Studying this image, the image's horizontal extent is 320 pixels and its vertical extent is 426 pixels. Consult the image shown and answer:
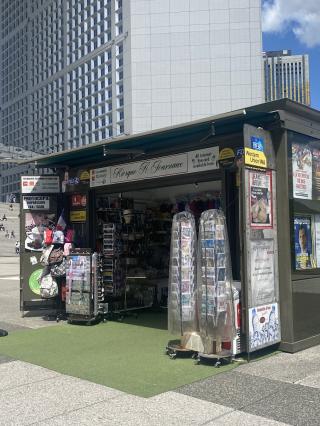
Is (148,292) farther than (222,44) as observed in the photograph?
No

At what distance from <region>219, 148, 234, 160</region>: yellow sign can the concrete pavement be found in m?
2.91

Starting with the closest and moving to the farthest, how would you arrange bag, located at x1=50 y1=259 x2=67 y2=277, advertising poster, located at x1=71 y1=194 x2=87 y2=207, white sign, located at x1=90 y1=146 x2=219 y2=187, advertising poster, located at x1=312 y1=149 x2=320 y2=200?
advertising poster, located at x1=312 y1=149 x2=320 y2=200 < white sign, located at x1=90 y1=146 x2=219 y2=187 < bag, located at x1=50 y1=259 x2=67 y2=277 < advertising poster, located at x1=71 y1=194 x2=87 y2=207

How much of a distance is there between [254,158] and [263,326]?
2.17 metres

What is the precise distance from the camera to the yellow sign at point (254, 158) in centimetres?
650

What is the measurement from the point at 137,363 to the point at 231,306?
1.39 metres

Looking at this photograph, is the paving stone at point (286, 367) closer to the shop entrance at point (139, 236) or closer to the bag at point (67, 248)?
the shop entrance at point (139, 236)

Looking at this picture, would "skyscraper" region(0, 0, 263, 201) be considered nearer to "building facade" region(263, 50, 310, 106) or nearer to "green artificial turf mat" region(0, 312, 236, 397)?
"building facade" region(263, 50, 310, 106)

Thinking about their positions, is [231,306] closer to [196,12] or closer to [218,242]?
[218,242]

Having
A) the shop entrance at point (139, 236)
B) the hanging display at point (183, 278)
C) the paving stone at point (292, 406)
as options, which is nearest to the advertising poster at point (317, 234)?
the hanging display at point (183, 278)

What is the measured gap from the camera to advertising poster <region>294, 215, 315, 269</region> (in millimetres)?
7286

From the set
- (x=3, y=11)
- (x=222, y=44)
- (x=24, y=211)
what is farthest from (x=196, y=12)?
(x=24, y=211)

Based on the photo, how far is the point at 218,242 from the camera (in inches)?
258

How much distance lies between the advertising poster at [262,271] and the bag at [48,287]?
471 cm

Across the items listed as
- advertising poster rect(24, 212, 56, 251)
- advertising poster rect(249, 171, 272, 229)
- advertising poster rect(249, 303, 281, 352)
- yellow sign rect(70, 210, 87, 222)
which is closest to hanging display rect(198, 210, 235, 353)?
advertising poster rect(249, 303, 281, 352)
